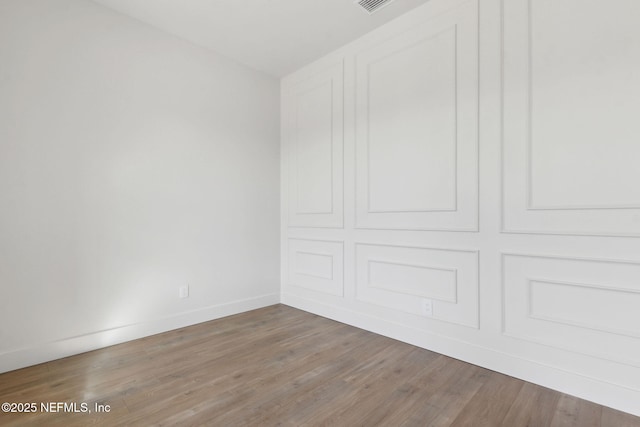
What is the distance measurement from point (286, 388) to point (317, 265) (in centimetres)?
160

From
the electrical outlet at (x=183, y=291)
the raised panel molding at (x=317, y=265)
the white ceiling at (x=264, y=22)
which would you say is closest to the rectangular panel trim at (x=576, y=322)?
the raised panel molding at (x=317, y=265)

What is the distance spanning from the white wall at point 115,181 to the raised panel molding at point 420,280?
1416mm

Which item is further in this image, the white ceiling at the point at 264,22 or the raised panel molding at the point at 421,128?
the white ceiling at the point at 264,22

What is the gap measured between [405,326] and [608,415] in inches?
49.9

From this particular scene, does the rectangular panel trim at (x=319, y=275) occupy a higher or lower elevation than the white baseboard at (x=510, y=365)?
higher

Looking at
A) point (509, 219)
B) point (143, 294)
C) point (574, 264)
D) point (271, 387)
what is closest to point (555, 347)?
point (574, 264)

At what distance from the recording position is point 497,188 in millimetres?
2098

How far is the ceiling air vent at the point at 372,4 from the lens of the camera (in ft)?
8.09

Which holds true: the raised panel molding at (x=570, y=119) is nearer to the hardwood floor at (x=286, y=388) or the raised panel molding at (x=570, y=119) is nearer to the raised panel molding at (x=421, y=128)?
the raised panel molding at (x=421, y=128)

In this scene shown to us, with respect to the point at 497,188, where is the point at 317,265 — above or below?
below

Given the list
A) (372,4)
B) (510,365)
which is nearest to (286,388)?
(510,365)

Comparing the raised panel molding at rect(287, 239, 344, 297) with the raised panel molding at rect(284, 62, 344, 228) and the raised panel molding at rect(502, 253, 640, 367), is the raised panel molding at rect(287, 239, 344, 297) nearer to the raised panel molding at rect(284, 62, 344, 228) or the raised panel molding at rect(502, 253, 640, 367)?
the raised panel molding at rect(284, 62, 344, 228)

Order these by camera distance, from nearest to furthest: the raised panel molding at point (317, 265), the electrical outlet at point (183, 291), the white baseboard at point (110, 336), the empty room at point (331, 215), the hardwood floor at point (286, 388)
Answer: the hardwood floor at point (286, 388) < the empty room at point (331, 215) < the white baseboard at point (110, 336) < the electrical outlet at point (183, 291) < the raised panel molding at point (317, 265)

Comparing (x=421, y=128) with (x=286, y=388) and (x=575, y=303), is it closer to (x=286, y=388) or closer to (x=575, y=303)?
(x=575, y=303)
